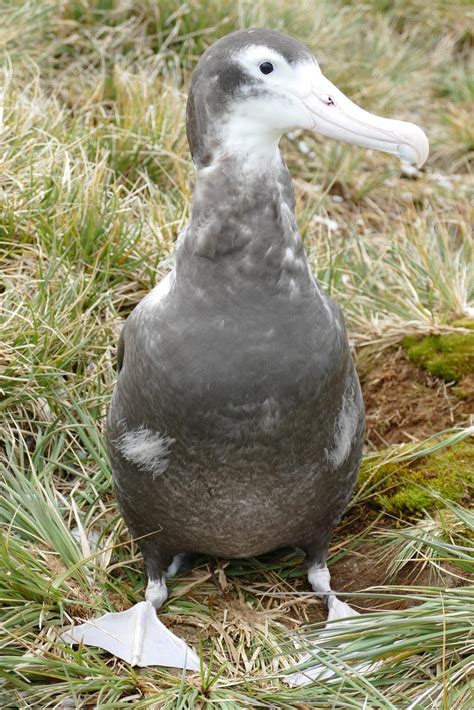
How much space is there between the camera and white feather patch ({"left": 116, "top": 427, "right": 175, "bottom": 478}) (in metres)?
2.81

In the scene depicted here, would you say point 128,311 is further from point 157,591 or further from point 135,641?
point 135,641

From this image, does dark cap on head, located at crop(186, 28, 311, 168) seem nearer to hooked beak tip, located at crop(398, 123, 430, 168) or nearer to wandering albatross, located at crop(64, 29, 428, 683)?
wandering albatross, located at crop(64, 29, 428, 683)

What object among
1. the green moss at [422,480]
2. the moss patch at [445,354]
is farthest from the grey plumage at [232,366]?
the moss patch at [445,354]

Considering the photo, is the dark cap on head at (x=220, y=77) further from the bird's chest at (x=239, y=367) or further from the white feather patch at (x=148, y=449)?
the white feather patch at (x=148, y=449)

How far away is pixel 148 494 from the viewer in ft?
9.68

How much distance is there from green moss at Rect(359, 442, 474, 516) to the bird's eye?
1.43 meters

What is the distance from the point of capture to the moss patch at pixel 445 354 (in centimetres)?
405

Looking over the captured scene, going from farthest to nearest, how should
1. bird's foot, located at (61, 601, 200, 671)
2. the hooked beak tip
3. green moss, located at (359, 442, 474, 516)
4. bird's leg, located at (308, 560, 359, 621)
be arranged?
1. green moss, located at (359, 442, 474, 516)
2. bird's leg, located at (308, 560, 359, 621)
3. bird's foot, located at (61, 601, 200, 671)
4. the hooked beak tip

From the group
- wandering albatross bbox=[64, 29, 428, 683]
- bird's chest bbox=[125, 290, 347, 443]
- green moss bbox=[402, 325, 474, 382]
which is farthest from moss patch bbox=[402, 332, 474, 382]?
bird's chest bbox=[125, 290, 347, 443]

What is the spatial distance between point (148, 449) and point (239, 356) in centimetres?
40

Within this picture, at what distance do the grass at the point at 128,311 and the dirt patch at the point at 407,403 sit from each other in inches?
5.7

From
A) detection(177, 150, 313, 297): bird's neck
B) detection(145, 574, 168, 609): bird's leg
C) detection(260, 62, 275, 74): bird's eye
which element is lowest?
detection(145, 574, 168, 609): bird's leg

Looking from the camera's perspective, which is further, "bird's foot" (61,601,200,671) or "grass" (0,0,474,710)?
"bird's foot" (61,601,200,671)

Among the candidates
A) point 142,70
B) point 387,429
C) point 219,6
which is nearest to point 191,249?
point 387,429
